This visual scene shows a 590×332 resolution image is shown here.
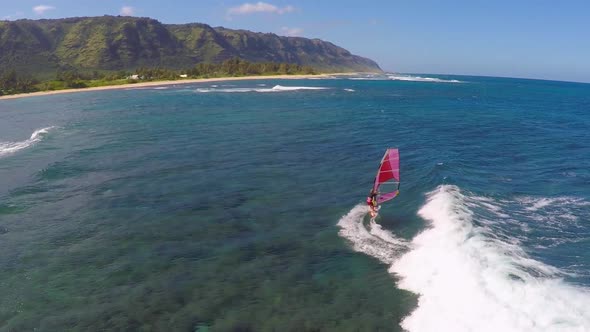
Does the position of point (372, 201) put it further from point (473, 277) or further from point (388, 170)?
point (473, 277)

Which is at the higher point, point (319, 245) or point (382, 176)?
point (382, 176)

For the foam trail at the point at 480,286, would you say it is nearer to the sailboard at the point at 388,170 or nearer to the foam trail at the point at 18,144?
the sailboard at the point at 388,170

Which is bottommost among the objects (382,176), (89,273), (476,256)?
(89,273)

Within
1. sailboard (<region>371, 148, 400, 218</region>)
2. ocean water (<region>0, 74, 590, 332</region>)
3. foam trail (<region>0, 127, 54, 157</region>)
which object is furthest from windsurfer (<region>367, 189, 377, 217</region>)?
foam trail (<region>0, 127, 54, 157</region>)

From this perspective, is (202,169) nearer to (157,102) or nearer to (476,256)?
(476,256)

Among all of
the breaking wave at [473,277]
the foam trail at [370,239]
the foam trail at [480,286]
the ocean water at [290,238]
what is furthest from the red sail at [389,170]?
the foam trail at [480,286]

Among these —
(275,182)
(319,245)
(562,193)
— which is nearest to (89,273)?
(319,245)

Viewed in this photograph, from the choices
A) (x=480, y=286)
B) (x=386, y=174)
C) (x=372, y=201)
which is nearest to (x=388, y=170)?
(x=386, y=174)
